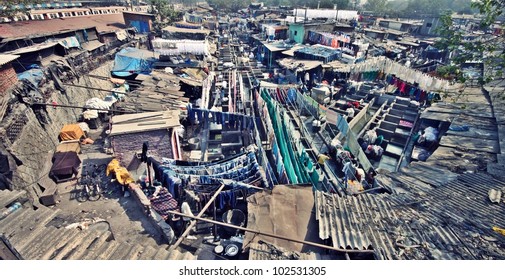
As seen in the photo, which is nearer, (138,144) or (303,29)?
(138,144)

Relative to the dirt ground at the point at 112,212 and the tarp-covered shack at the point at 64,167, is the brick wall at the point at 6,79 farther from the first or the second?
the dirt ground at the point at 112,212

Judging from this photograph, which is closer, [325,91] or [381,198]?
[381,198]

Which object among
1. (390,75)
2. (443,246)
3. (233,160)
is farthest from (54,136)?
(390,75)

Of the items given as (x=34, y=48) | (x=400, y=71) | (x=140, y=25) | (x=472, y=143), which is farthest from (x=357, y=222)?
(x=140, y=25)

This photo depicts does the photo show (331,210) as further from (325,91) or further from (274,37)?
(274,37)

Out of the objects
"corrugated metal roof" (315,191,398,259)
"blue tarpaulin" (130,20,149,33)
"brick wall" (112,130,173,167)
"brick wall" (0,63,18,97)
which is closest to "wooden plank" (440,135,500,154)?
"corrugated metal roof" (315,191,398,259)

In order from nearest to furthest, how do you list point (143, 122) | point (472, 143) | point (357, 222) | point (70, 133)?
point (357, 222), point (472, 143), point (143, 122), point (70, 133)

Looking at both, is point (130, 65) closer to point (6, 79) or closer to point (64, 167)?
point (6, 79)
